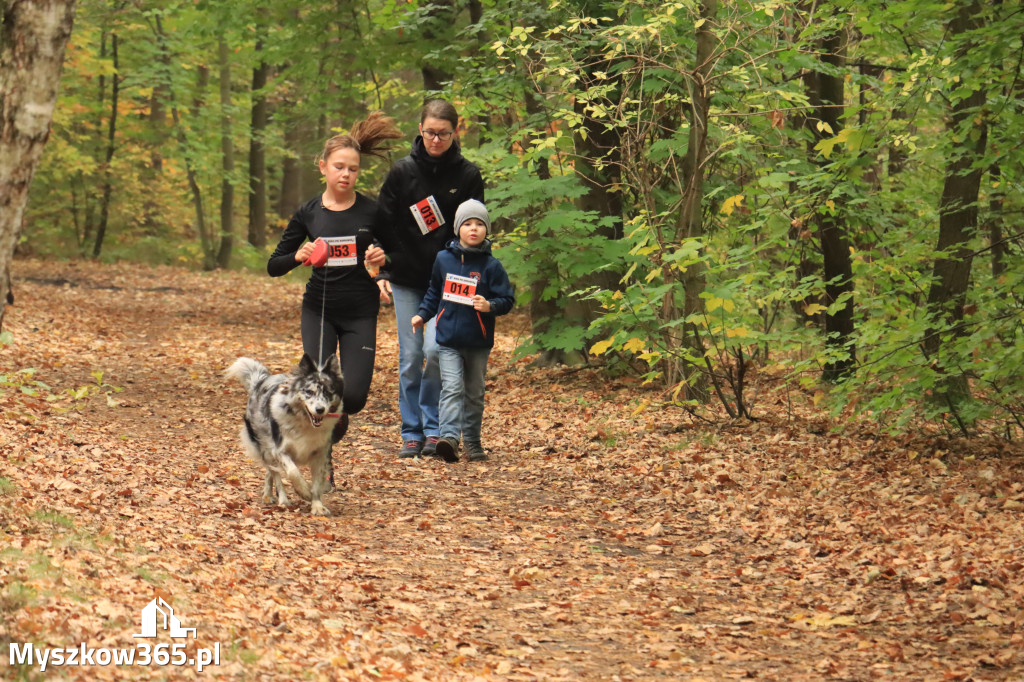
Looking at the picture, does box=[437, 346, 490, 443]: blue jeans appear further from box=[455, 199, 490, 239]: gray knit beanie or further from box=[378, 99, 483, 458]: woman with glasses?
box=[455, 199, 490, 239]: gray knit beanie

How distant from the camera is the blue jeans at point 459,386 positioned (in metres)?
8.62

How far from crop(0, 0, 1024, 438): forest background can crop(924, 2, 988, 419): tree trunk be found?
0.03 meters

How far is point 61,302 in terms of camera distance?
19.7 meters

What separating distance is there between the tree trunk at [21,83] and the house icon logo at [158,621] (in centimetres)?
187

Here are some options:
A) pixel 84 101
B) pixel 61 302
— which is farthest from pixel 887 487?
pixel 84 101

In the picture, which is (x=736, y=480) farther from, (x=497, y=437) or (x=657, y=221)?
(x=657, y=221)

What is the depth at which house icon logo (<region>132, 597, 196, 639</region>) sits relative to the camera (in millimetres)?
3834

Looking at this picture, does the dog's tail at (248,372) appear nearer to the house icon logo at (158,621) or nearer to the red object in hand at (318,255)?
the red object in hand at (318,255)

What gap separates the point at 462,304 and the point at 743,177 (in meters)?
4.00

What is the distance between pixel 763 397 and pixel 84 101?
25.2 meters

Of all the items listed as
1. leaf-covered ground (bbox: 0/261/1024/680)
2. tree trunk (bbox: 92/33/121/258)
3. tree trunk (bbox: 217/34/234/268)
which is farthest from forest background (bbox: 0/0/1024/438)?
tree trunk (bbox: 92/33/121/258)

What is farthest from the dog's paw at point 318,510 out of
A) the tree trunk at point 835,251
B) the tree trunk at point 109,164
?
the tree trunk at point 109,164

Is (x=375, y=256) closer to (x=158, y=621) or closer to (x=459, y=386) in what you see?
(x=459, y=386)

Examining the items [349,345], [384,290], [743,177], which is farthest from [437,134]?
[743,177]
